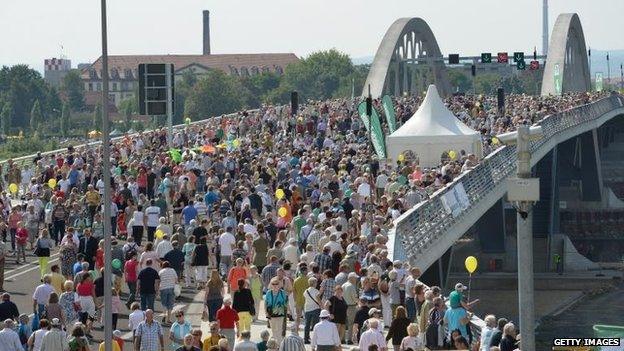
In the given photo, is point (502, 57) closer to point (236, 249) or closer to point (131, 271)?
point (236, 249)

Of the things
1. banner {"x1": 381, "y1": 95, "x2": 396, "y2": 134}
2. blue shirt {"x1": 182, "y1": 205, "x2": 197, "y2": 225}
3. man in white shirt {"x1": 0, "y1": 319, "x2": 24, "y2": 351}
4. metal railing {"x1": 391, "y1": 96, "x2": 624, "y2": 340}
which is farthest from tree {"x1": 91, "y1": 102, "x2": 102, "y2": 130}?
man in white shirt {"x1": 0, "y1": 319, "x2": 24, "y2": 351}

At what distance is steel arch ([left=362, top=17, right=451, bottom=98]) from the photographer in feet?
316

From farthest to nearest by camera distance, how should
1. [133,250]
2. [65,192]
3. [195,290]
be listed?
1. [65,192]
2. [195,290]
3. [133,250]

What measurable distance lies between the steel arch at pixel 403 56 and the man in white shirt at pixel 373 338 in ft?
225

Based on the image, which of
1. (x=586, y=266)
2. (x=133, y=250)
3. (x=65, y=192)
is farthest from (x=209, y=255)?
(x=586, y=266)

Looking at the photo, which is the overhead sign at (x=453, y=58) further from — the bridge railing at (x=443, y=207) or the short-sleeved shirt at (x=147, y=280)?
the short-sleeved shirt at (x=147, y=280)

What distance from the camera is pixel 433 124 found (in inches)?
1939

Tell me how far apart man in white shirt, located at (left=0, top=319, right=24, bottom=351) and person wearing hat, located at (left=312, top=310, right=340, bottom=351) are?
11.4 ft

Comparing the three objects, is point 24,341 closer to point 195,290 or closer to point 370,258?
point 370,258

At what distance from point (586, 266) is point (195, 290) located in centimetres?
5366

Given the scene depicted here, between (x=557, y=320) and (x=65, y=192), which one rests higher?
(x=65, y=192)

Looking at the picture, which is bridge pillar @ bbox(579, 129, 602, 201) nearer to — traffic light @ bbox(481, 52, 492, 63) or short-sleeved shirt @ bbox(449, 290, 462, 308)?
traffic light @ bbox(481, 52, 492, 63)

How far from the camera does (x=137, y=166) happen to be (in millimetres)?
41656

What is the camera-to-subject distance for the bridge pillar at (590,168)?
102 meters
